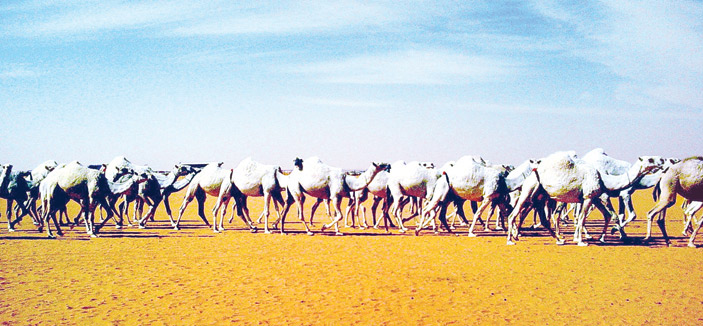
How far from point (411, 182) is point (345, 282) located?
29.9 feet

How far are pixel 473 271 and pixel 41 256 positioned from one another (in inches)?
408

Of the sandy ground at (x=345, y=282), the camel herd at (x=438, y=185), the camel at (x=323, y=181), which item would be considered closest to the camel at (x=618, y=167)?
the camel herd at (x=438, y=185)

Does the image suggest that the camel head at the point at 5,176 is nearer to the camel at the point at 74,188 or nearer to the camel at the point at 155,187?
the camel at the point at 74,188

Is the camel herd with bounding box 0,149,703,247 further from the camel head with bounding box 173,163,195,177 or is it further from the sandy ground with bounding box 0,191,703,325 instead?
the sandy ground with bounding box 0,191,703,325

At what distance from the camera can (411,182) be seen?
1795cm

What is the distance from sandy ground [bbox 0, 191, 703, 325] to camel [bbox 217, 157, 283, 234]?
2.43 m

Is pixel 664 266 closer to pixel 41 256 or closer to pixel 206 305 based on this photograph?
pixel 206 305

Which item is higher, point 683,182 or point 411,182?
point 411,182

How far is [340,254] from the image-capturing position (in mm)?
12398

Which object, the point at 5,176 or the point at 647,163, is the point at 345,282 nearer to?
the point at 647,163

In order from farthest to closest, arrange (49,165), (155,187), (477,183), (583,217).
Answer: (49,165) → (155,187) → (477,183) → (583,217)

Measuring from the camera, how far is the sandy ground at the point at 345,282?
7238 mm

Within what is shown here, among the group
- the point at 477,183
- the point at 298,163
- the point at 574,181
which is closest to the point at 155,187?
the point at 298,163

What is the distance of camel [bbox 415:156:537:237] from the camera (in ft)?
51.4
